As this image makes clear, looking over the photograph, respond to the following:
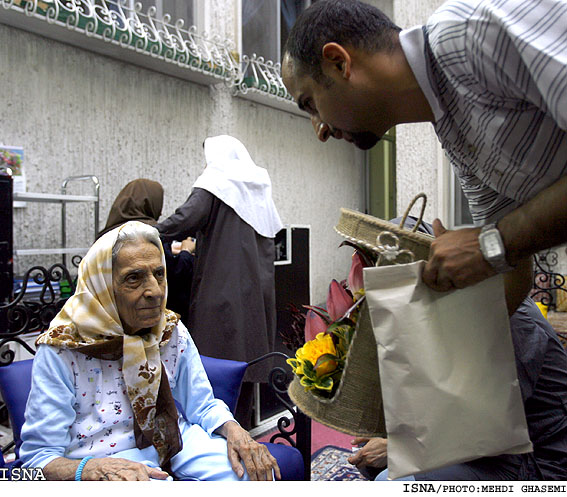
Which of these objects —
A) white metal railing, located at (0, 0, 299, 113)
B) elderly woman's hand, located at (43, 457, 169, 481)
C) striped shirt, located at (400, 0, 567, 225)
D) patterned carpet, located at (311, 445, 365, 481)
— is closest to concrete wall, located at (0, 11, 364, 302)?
white metal railing, located at (0, 0, 299, 113)

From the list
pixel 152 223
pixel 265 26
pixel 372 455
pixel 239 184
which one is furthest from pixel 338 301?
pixel 265 26

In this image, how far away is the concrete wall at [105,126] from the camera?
407cm

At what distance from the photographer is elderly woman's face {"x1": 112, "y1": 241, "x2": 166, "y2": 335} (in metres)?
1.65

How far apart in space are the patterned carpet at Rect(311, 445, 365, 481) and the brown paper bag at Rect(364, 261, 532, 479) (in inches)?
71.6

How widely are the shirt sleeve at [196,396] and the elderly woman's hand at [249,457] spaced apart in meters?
0.08

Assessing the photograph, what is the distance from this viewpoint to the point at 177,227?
278 centimetres

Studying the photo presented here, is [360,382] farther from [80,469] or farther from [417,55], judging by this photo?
[80,469]

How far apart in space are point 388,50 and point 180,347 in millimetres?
1253

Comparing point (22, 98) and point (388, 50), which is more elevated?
point (22, 98)

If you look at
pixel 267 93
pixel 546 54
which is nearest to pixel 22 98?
pixel 267 93

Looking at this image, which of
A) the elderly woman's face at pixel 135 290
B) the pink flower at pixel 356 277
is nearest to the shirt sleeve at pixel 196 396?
the elderly woman's face at pixel 135 290

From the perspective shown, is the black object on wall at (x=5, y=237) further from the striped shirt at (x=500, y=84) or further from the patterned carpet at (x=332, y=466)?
the striped shirt at (x=500, y=84)

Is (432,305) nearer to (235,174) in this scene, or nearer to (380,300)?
(380,300)

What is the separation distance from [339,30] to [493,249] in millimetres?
455
